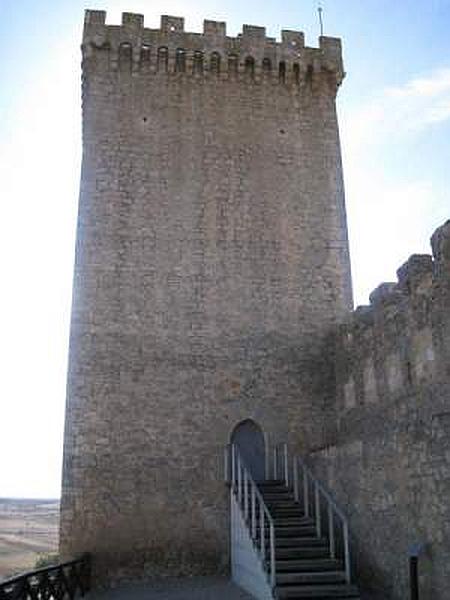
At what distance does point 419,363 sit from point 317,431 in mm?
3817

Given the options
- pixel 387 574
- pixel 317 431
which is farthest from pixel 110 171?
pixel 387 574

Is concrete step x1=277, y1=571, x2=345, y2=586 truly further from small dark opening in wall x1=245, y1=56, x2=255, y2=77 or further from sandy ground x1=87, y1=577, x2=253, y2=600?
small dark opening in wall x1=245, y1=56, x2=255, y2=77

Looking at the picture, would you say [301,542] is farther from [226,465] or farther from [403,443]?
[226,465]

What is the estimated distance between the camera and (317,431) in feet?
36.4

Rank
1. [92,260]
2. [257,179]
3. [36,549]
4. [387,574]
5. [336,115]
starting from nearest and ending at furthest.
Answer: [387,574], [92,260], [257,179], [336,115], [36,549]

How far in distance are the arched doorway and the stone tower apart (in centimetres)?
20

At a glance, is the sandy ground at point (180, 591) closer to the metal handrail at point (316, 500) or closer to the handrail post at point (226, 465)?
the metal handrail at point (316, 500)

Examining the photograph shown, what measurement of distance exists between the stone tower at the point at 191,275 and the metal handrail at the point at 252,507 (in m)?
0.37

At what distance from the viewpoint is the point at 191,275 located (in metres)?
11.7

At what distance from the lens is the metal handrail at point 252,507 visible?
24.7ft

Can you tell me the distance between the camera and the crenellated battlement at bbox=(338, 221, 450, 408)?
7.23 m

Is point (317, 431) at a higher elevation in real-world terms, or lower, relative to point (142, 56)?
lower

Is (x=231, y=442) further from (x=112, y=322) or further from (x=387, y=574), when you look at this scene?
(x=387, y=574)

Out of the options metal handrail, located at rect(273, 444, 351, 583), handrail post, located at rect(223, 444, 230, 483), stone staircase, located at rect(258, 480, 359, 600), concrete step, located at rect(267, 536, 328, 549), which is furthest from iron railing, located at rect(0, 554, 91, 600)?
metal handrail, located at rect(273, 444, 351, 583)
